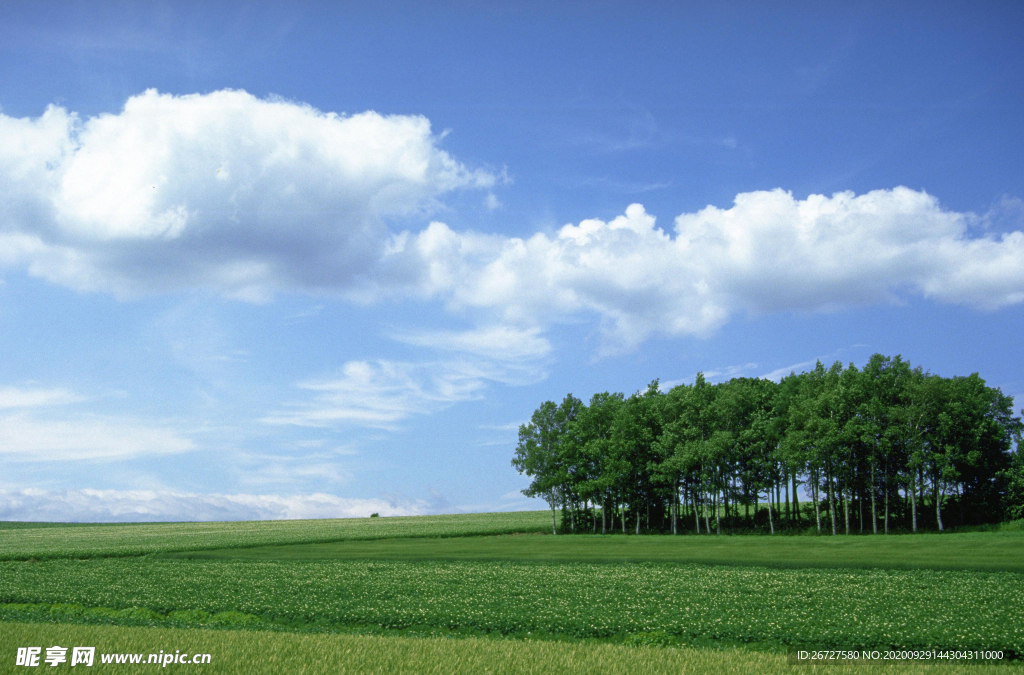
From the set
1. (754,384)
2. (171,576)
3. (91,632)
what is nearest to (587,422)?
(754,384)

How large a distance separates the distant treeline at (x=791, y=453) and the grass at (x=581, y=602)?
154ft

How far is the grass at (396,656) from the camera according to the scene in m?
15.7

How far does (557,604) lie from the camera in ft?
96.0

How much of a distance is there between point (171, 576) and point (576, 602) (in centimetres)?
2707

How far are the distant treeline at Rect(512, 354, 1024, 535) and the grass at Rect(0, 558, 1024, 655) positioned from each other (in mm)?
46917

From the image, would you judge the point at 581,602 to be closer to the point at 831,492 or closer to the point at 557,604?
the point at 557,604

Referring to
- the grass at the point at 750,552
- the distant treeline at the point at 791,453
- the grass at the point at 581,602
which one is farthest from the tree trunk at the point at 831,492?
the grass at the point at 581,602

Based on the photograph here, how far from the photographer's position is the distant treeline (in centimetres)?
8050

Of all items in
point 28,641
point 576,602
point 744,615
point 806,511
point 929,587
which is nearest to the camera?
point 28,641

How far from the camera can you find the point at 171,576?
41.9 metres

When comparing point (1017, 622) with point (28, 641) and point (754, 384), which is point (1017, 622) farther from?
point (754, 384)

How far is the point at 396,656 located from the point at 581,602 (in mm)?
14423

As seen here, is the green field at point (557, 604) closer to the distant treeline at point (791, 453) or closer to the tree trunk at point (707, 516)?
the distant treeline at point (791, 453)

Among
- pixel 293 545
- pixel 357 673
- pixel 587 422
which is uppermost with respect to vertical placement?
pixel 587 422
